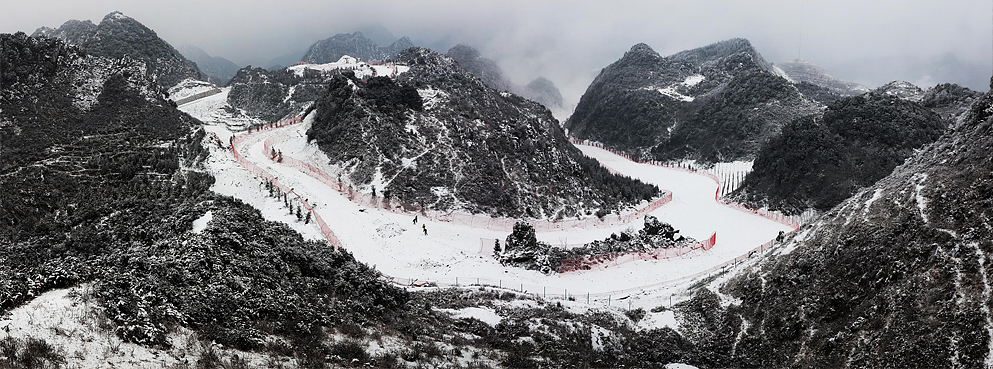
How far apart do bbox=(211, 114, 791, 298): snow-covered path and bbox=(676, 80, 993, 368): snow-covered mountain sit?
8719 mm

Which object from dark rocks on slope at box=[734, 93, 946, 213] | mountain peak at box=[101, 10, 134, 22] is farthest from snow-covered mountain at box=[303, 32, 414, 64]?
dark rocks on slope at box=[734, 93, 946, 213]

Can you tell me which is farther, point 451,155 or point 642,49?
point 642,49

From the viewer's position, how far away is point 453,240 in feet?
123

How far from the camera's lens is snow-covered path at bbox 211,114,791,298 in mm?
32062

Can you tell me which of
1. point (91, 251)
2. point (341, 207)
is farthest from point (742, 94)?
point (91, 251)

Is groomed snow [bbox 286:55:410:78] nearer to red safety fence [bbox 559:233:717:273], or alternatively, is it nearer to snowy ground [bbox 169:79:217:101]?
snowy ground [bbox 169:79:217:101]

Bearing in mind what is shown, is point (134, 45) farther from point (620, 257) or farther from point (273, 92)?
point (620, 257)

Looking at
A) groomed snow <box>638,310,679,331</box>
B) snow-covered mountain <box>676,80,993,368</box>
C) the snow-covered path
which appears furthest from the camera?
the snow-covered path

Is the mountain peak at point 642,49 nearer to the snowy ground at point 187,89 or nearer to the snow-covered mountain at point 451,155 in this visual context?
the snow-covered mountain at point 451,155

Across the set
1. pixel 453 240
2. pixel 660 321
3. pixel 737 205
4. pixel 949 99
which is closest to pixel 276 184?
pixel 453 240

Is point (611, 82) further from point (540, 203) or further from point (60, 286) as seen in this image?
point (60, 286)

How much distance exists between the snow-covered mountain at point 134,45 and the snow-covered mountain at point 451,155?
55.1m

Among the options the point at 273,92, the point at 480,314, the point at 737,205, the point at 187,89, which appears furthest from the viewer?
the point at 187,89

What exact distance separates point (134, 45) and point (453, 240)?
9521 centimetres
